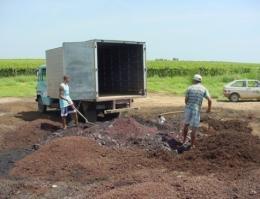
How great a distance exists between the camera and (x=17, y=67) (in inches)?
2302

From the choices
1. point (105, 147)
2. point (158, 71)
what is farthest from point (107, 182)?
point (158, 71)

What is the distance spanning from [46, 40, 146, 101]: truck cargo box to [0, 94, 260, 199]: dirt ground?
7.98ft

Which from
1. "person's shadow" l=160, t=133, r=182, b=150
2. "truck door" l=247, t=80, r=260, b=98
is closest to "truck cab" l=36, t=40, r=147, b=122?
"person's shadow" l=160, t=133, r=182, b=150

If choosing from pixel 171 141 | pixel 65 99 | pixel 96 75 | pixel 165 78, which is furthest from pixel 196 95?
pixel 165 78

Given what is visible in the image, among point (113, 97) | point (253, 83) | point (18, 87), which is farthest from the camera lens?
point (18, 87)

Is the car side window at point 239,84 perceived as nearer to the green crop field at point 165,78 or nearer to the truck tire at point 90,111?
the green crop field at point 165,78

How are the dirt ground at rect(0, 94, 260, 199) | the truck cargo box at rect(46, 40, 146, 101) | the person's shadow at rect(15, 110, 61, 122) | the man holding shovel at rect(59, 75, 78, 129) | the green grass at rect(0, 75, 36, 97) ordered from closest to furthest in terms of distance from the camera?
the dirt ground at rect(0, 94, 260, 199) → the man holding shovel at rect(59, 75, 78, 129) → the truck cargo box at rect(46, 40, 146, 101) → the person's shadow at rect(15, 110, 61, 122) → the green grass at rect(0, 75, 36, 97)

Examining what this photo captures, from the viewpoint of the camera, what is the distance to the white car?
1166 inches

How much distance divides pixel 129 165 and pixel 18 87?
33669 mm

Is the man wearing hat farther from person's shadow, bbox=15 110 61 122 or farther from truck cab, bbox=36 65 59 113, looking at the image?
truck cab, bbox=36 65 59 113

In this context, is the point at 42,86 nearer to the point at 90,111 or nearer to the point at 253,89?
the point at 90,111

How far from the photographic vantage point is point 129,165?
1090 cm

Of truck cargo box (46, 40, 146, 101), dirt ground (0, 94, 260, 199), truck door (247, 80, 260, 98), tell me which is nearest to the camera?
dirt ground (0, 94, 260, 199)

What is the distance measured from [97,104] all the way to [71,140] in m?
6.01
